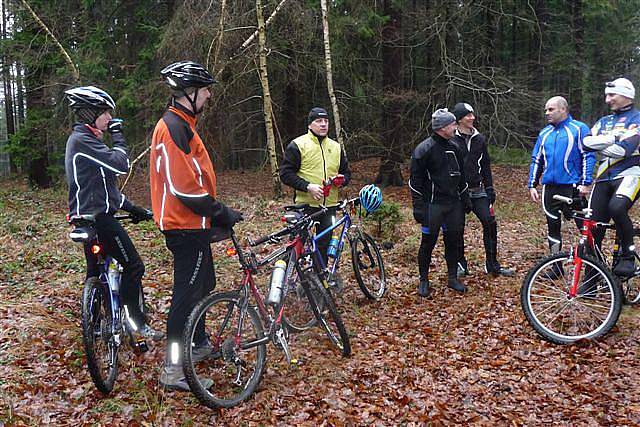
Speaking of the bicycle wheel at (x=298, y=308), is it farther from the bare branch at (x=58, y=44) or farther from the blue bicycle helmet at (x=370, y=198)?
the bare branch at (x=58, y=44)

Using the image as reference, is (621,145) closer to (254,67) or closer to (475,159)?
(475,159)

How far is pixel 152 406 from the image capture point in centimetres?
386

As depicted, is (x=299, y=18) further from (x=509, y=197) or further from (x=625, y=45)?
(x=625, y=45)

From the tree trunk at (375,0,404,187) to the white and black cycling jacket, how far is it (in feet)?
38.0

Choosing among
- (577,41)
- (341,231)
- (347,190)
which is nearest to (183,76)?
(341,231)

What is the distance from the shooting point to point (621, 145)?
199 inches

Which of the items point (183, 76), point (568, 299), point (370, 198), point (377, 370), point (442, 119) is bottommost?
point (377, 370)

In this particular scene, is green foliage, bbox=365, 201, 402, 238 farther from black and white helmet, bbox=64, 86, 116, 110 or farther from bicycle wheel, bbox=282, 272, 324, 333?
black and white helmet, bbox=64, 86, 116, 110

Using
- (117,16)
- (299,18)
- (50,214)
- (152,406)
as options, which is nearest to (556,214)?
(152,406)

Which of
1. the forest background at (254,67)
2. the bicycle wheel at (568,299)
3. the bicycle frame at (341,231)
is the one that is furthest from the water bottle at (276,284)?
the forest background at (254,67)

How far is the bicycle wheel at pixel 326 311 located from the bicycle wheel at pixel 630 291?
3180 mm

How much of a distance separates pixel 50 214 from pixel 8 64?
280 inches

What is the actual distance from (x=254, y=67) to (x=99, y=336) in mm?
9518

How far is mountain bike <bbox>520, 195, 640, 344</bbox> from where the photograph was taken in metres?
4.67
